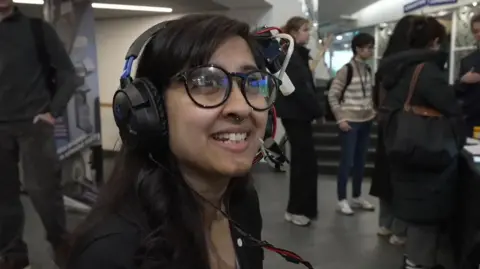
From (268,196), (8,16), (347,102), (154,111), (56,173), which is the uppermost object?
(8,16)

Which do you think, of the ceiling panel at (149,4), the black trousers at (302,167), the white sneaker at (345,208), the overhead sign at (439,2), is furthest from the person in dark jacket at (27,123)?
the overhead sign at (439,2)

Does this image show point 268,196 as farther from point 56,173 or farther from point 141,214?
point 141,214

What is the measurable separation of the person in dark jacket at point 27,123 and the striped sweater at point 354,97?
2087mm

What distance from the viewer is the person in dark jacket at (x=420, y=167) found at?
99.6 inches

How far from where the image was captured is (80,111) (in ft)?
13.6

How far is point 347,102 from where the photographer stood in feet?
13.1

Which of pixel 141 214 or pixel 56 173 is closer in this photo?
pixel 141 214

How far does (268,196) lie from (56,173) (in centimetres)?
247

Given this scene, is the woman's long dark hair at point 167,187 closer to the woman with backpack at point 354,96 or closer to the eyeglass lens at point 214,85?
the eyeglass lens at point 214,85

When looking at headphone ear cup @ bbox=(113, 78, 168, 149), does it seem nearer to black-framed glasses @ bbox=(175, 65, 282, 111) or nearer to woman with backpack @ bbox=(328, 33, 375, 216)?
black-framed glasses @ bbox=(175, 65, 282, 111)

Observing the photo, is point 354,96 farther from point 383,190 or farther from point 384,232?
point 384,232

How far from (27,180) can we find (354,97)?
2.44 m

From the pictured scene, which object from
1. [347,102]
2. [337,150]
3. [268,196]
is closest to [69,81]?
[347,102]

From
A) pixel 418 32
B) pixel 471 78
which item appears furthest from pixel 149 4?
pixel 418 32
